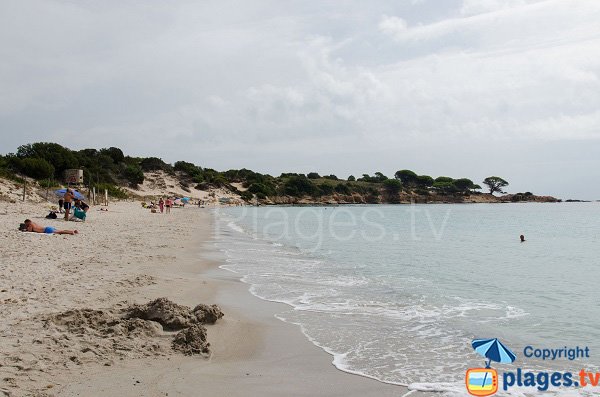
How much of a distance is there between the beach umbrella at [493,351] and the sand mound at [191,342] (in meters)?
2.85

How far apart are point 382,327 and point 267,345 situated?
1.88 m

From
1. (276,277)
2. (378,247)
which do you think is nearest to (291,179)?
(378,247)

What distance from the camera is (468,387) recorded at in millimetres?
4520

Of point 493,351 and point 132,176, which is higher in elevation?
point 132,176

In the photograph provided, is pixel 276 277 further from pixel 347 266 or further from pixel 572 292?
pixel 572 292

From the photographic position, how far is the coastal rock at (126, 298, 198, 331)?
5.74m

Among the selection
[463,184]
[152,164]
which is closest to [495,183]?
[463,184]

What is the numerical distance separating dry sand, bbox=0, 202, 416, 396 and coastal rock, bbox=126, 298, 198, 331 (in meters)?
0.18

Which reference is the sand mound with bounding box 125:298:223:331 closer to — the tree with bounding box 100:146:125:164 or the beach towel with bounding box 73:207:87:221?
the beach towel with bounding box 73:207:87:221

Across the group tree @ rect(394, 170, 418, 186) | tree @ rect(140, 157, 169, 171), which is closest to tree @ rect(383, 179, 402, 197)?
tree @ rect(394, 170, 418, 186)

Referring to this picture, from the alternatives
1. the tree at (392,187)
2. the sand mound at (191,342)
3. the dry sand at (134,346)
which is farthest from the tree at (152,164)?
the sand mound at (191,342)

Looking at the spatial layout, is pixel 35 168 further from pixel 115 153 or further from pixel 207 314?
pixel 207 314

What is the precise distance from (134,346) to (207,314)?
55.1 inches

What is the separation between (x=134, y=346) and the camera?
500 cm
